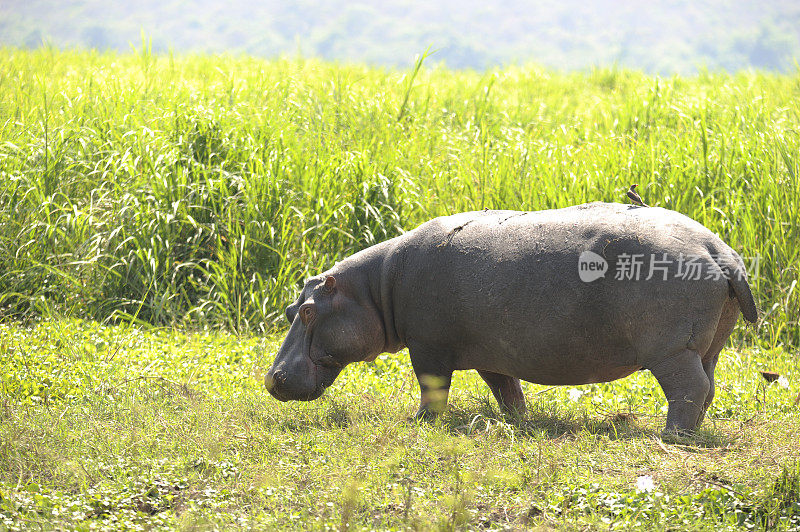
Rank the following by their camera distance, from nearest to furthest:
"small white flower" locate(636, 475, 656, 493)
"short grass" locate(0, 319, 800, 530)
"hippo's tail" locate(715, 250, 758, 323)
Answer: "short grass" locate(0, 319, 800, 530) < "small white flower" locate(636, 475, 656, 493) < "hippo's tail" locate(715, 250, 758, 323)

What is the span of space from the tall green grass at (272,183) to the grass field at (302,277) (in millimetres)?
32

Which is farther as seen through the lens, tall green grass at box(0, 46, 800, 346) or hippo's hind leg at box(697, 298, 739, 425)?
tall green grass at box(0, 46, 800, 346)

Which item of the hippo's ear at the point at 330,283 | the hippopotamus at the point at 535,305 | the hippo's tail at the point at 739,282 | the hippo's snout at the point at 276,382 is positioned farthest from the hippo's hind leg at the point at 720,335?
the hippo's snout at the point at 276,382

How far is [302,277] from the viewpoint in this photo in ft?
25.2

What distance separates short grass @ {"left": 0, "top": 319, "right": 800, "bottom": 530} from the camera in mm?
3443

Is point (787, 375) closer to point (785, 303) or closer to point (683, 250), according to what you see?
point (785, 303)

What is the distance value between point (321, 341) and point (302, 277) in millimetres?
2753

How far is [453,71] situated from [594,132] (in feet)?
16.8

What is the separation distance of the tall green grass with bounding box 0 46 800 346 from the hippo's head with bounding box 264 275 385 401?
2286mm

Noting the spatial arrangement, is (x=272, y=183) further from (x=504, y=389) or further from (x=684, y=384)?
(x=684, y=384)

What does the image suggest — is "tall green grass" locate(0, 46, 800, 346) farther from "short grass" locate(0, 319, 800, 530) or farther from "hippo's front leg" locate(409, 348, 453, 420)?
"hippo's front leg" locate(409, 348, 453, 420)

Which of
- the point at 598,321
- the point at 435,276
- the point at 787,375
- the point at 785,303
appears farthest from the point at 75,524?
the point at 785,303

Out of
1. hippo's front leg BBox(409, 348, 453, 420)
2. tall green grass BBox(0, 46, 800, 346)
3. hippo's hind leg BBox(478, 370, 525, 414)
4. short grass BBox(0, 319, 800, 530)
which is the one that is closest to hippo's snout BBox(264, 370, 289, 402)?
short grass BBox(0, 319, 800, 530)

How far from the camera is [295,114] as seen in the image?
9.97m
